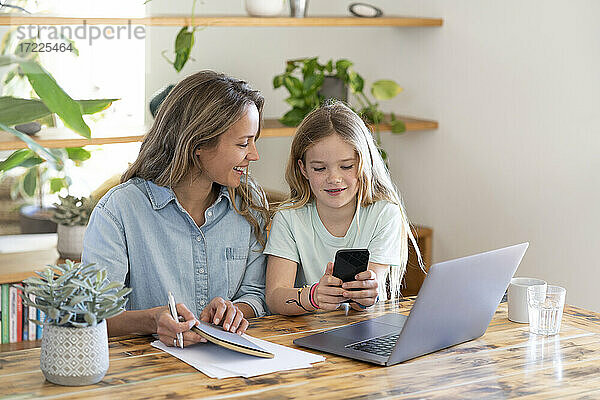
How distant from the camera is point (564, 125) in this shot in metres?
2.78

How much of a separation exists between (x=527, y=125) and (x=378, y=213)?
110 cm

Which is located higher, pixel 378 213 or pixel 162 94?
pixel 162 94

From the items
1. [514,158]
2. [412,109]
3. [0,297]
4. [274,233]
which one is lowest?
[0,297]

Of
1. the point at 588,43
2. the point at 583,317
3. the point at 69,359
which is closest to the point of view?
the point at 69,359

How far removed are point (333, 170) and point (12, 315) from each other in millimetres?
1447

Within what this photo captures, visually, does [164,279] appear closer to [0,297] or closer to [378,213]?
[378,213]

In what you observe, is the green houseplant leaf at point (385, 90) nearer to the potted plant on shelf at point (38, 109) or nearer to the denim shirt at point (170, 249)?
the denim shirt at point (170, 249)

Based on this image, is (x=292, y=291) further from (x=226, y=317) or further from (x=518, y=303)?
(x=518, y=303)

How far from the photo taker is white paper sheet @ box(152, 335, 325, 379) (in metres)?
1.43

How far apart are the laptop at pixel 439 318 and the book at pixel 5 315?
1535 mm

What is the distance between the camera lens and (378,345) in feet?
5.24

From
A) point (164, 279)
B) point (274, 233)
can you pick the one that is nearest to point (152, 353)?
point (164, 279)

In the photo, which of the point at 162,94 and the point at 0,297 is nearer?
the point at 0,297

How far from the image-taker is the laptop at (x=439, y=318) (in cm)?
150
